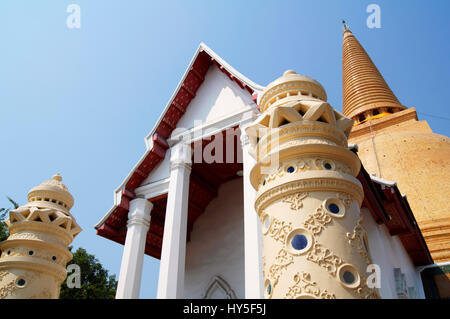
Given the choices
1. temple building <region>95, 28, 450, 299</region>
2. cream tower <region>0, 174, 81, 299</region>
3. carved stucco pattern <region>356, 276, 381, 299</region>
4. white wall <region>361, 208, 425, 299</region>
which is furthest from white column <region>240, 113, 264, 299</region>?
cream tower <region>0, 174, 81, 299</region>

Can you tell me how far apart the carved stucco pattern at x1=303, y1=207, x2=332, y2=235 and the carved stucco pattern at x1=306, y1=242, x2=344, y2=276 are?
0.13 m

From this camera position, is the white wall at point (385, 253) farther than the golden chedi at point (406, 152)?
No

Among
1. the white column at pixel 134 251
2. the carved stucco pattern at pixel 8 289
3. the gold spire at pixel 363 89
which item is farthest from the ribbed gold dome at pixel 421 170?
the carved stucco pattern at pixel 8 289

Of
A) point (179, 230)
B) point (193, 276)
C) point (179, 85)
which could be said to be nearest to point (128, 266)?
point (179, 230)

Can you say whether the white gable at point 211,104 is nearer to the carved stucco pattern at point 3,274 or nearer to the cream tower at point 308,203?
the carved stucco pattern at point 3,274

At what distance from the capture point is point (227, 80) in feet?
33.3

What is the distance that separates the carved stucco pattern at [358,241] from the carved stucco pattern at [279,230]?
50 cm

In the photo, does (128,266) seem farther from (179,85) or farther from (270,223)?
(270,223)

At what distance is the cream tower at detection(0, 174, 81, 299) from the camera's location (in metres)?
8.50

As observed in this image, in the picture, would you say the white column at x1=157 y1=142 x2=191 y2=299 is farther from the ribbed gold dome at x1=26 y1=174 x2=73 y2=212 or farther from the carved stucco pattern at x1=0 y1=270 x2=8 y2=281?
the carved stucco pattern at x1=0 y1=270 x2=8 y2=281

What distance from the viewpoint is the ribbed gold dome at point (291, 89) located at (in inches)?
179

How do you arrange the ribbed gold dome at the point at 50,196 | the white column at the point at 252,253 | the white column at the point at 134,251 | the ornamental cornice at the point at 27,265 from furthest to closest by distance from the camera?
the ribbed gold dome at the point at 50,196 < the ornamental cornice at the point at 27,265 < the white column at the point at 134,251 < the white column at the point at 252,253

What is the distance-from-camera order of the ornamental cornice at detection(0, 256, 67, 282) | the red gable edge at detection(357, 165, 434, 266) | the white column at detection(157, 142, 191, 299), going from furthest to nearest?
1. the ornamental cornice at detection(0, 256, 67, 282)
2. the red gable edge at detection(357, 165, 434, 266)
3. the white column at detection(157, 142, 191, 299)

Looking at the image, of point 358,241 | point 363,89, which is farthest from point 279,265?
point 363,89
